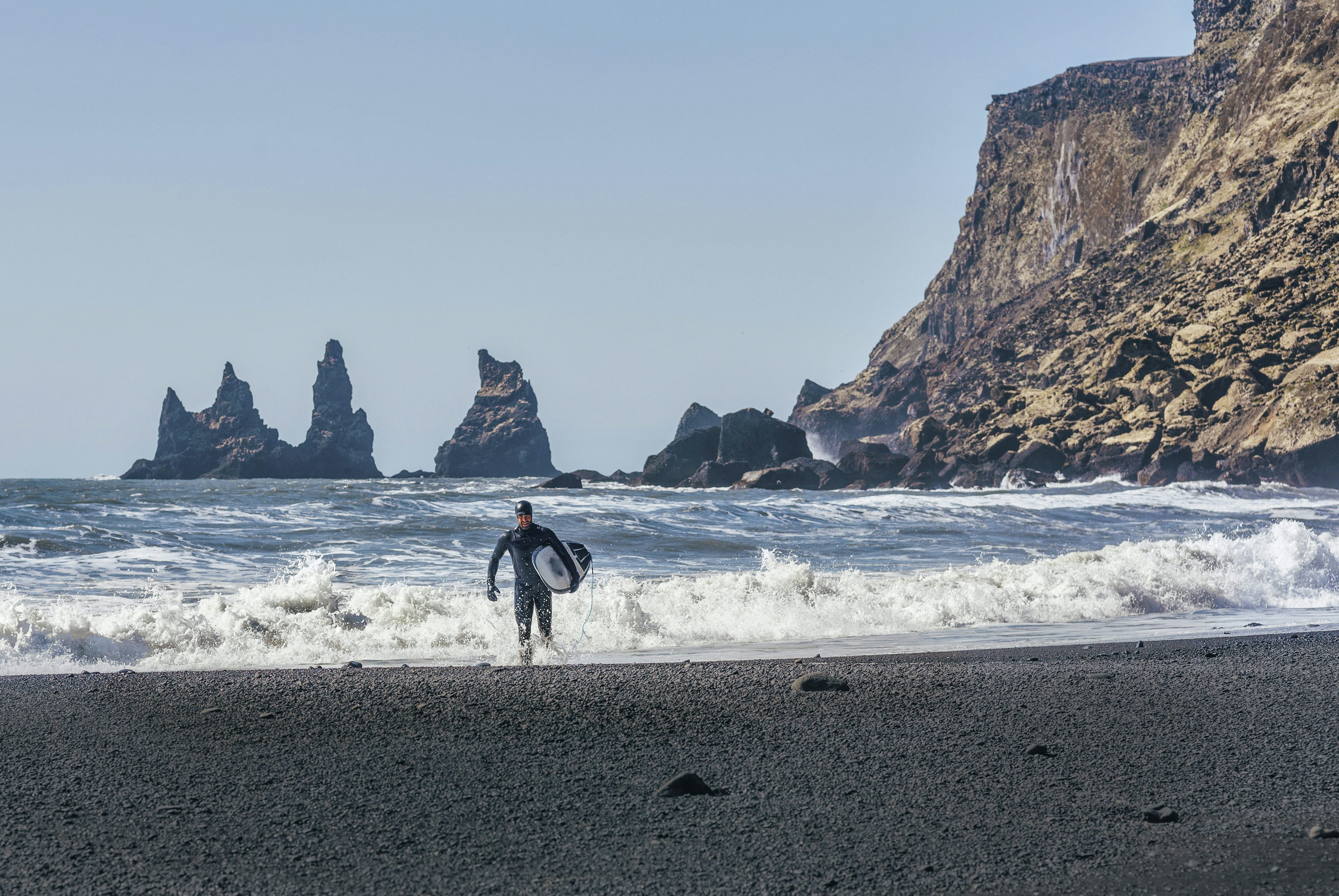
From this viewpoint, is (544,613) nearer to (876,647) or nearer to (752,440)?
(876,647)

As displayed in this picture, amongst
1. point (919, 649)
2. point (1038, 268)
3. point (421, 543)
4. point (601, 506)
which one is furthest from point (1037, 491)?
point (1038, 268)

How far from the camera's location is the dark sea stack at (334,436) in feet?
545

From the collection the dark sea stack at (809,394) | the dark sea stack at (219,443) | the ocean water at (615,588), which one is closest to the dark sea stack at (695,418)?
the dark sea stack at (809,394)

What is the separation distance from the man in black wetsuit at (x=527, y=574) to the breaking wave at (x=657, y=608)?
0.33 metres

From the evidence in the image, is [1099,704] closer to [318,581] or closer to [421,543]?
[318,581]

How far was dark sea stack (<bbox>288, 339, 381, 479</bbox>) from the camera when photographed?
6540 inches

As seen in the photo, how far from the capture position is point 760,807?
493cm

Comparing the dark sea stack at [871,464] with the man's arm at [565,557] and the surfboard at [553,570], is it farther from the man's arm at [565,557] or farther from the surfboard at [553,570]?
the surfboard at [553,570]

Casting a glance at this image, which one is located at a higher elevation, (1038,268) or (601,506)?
(1038,268)

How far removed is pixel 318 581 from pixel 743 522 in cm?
1956

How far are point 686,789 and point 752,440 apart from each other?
9173 centimetres

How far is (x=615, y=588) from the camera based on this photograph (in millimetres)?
14211

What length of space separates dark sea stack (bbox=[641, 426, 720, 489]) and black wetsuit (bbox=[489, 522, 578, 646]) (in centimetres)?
8676

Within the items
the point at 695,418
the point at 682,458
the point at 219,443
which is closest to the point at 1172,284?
the point at 682,458
